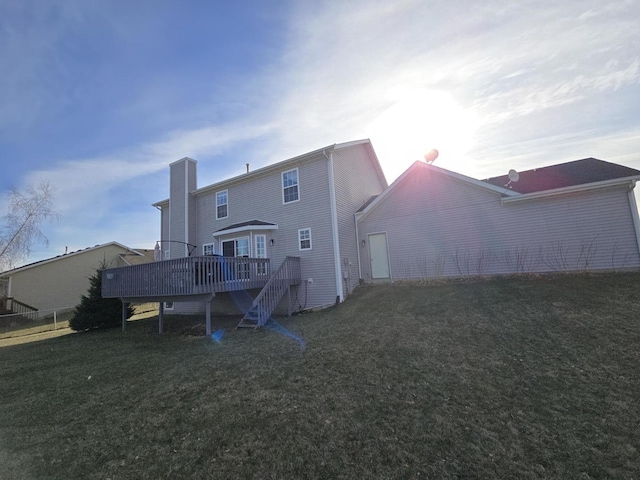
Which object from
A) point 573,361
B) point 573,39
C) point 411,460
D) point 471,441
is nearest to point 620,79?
point 573,39

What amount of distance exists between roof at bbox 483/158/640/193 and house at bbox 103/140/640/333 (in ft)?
0.19

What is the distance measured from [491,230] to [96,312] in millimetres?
17356

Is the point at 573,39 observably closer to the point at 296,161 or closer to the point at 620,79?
the point at 620,79

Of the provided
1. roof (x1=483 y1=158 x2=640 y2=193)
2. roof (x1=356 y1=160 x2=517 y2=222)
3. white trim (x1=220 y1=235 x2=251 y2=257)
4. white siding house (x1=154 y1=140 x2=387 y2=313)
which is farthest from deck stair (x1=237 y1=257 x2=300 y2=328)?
roof (x1=483 y1=158 x2=640 y2=193)

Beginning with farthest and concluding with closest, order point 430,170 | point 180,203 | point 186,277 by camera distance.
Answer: point 180,203
point 430,170
point 186,277

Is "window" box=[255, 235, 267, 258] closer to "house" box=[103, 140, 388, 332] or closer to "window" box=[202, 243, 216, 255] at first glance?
"house" box=[103, 140, 388, 332]

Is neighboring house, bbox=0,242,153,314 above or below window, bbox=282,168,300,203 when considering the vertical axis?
below

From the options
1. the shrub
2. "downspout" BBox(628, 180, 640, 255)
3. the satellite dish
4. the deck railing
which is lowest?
the shrub

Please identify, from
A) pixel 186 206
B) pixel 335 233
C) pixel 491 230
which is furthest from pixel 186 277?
pixel 491 230

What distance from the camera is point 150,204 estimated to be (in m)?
18.8

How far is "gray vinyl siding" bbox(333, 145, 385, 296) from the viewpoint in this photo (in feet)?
42.0

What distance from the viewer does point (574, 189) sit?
9.87 metres

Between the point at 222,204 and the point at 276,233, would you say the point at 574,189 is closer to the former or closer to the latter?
the point at 276,233

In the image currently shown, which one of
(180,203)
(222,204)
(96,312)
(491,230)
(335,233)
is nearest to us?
(491,230)
